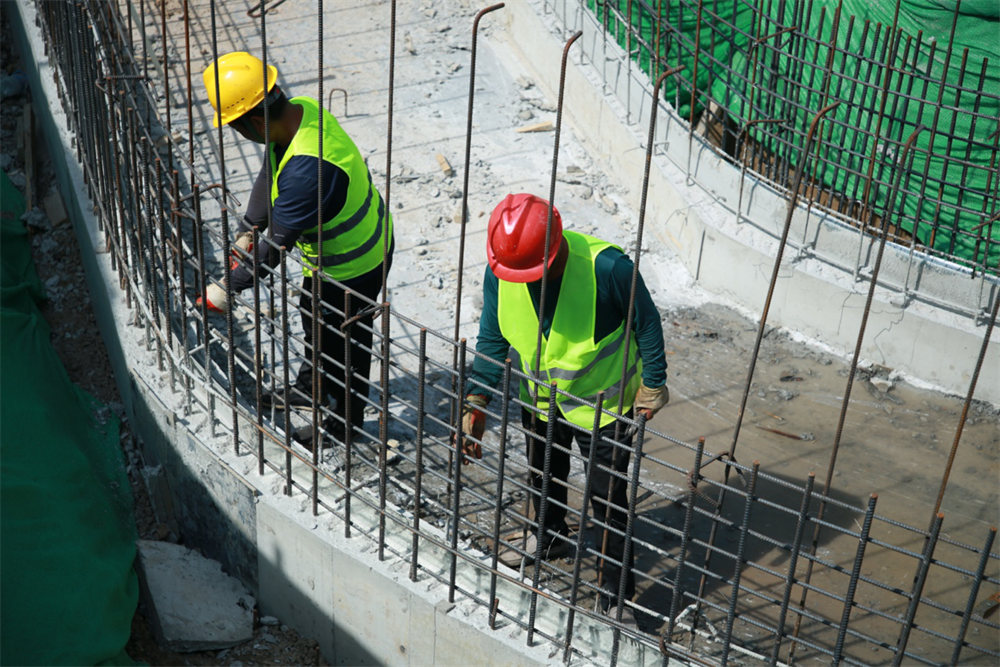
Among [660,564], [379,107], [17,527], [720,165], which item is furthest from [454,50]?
[17,527]

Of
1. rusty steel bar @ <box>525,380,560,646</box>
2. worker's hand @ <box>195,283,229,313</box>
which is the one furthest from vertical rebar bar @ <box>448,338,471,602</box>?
worker's hand @ <box>195,283,229,313</box>

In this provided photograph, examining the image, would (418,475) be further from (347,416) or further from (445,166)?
(445,166)

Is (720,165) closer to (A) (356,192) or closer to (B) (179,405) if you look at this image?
(A) (356,192)

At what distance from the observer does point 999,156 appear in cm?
607

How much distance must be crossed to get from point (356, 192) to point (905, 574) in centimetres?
313

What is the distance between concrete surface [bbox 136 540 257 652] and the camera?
4.43 m

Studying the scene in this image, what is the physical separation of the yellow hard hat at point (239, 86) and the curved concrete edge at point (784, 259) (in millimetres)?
3242

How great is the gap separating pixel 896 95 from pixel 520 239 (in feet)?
9.80

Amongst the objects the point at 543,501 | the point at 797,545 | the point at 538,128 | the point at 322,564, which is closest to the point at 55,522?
the point at 322,564

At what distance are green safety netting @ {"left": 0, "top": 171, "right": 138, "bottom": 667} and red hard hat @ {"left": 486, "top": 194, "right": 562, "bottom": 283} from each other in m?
2.01

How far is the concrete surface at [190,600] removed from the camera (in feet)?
14.5

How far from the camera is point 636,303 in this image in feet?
12.9

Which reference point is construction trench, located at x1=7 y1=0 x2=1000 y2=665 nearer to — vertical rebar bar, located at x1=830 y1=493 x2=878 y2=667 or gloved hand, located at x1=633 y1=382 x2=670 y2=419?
vertical rebar bar, located at x1=830 y1=493 x2=878 y2=667

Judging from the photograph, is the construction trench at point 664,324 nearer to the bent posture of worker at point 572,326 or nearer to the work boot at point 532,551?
the work boot at point 532,551
